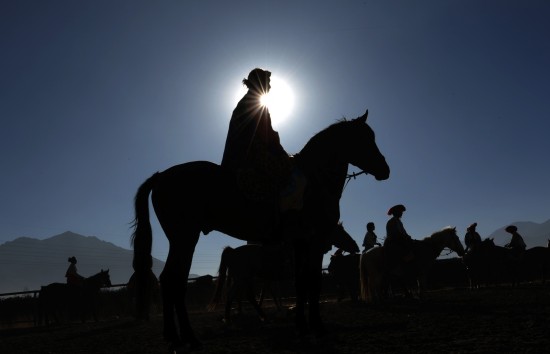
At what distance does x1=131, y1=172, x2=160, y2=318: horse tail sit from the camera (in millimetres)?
5359

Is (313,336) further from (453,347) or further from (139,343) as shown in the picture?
(139,343)

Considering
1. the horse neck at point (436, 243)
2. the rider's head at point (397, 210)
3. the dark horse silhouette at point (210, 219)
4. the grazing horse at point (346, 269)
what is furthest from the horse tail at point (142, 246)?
the grazing horse at point (346, 269)

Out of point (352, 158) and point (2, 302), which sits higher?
point (352, 158)

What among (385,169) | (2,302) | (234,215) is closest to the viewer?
(234,215)

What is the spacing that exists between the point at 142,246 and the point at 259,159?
1888mm

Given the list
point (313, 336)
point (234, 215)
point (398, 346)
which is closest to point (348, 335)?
point (313, 336)

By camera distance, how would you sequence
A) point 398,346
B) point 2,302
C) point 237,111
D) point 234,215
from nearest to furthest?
point 398,346, point 234,215, point 237,111, point 2,302

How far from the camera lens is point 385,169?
22.1ft

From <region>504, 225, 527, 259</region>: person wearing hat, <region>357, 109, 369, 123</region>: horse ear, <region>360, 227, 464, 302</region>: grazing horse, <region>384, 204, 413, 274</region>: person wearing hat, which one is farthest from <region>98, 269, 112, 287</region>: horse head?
<region>504, 225, 527, 259</region>: person wearing hat

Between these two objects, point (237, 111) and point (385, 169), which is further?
point (385, 169)

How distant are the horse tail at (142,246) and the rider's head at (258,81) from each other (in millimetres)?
1961

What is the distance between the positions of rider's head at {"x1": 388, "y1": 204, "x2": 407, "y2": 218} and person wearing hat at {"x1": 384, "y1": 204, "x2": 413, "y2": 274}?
14 centimetres

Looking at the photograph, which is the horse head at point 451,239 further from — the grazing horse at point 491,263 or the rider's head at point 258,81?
the rider's head at point 258,81

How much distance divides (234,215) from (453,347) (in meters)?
2.89
